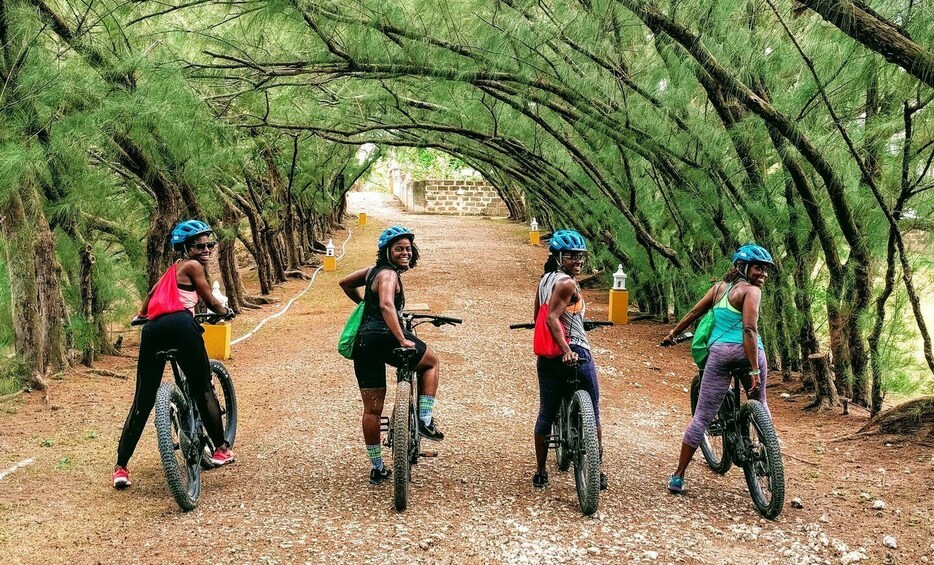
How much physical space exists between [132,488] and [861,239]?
204 inches

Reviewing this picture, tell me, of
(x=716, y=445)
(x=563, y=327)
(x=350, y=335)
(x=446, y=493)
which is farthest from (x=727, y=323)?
(x=350, y=335)

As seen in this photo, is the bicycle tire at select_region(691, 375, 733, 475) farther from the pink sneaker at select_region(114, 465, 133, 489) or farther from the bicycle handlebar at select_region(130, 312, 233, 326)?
the pink sneaker at select_region(114, 465, 133, 489)

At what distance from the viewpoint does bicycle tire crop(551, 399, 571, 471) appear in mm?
4566

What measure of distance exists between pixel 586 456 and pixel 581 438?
0.15 m

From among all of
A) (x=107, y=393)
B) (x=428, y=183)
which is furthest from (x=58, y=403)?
(x=428, y=183)

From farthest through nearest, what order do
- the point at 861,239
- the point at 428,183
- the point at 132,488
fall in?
the point at 428,183, the point at 861,239, the point at 132,488

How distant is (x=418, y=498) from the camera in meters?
4.46

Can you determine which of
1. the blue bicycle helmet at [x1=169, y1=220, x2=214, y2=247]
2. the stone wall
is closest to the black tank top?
the blue bicycle helmet at [x1=169, y1=220, x2=214, y2=247]

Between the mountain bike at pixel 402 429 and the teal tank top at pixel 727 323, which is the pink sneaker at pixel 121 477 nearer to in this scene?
the mountain bike at pixel 402 429

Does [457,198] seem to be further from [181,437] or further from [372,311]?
[181,437]

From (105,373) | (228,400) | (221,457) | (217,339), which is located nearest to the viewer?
(221,457)

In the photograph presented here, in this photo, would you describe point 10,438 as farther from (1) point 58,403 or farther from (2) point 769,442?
(2) point 769,442

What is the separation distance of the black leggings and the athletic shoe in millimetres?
2513

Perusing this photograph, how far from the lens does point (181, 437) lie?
4293 mm
